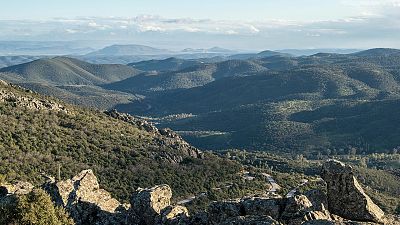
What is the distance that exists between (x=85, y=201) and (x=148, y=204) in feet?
13.1

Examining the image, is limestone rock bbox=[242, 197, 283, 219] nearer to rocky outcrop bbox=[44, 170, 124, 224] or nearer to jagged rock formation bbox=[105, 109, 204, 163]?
rocky outcrop bbox=[44, 170, 124, 224]

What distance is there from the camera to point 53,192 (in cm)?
2833

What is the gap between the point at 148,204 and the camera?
26.4 metres

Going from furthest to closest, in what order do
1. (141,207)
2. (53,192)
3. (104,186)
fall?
(104,186)
(53,192)
(141,207)

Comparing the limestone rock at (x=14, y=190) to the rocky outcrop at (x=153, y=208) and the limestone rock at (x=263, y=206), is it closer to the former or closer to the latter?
the rocky outcrop at (x=153, y=208)

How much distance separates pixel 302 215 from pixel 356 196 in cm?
311

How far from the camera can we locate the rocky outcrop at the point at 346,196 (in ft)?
75.0

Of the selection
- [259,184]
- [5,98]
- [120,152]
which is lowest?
[259,184]

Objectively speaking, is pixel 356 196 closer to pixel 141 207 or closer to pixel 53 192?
pixel 141 207

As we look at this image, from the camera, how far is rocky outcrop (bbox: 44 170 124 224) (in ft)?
88.9

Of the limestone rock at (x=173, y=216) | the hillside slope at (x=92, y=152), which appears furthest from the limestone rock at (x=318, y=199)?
the hillside slope at (x=92, y=152)

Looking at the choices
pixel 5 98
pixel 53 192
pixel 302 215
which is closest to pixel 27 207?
pixel 53 192

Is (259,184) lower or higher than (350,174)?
lower

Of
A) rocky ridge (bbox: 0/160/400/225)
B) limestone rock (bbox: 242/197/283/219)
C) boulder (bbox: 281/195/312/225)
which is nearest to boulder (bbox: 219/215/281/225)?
rocky ridge (bbox: 0/160/400/225)
